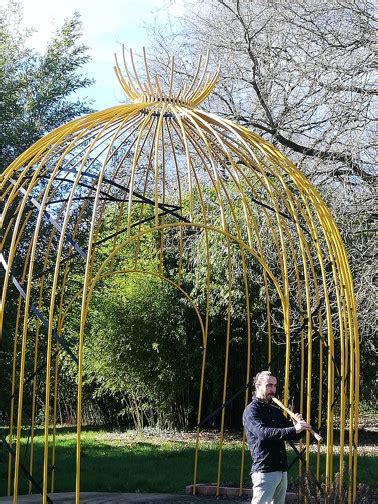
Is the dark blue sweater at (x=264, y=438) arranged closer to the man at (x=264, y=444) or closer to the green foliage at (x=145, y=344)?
the man at (x=264, y=444)

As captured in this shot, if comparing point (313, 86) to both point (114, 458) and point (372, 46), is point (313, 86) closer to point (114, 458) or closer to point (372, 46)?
point (372, 46)

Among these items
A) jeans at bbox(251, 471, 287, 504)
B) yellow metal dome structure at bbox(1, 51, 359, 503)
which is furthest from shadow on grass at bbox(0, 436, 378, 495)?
jeans at bbox(251, 471, 287, 504)

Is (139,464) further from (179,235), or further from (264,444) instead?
(264,444)

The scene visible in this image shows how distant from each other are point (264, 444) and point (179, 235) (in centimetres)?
557

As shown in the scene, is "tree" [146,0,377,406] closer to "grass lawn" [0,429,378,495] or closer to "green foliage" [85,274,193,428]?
"grass lawn" [0,429,378,495]

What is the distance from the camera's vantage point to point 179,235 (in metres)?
9.91

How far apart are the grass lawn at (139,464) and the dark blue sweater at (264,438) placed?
327 centimetres

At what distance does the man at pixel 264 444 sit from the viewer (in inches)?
178

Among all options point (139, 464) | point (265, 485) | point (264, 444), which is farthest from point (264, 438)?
point (139, 464)

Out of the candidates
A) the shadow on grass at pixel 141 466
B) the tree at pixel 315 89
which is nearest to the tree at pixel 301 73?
the tree at pixel 315 89

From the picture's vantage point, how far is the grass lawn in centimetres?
830

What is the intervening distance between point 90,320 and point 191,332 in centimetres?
179

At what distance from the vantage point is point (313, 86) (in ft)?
30.0

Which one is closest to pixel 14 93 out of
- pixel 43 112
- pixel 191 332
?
pixel 43 112
